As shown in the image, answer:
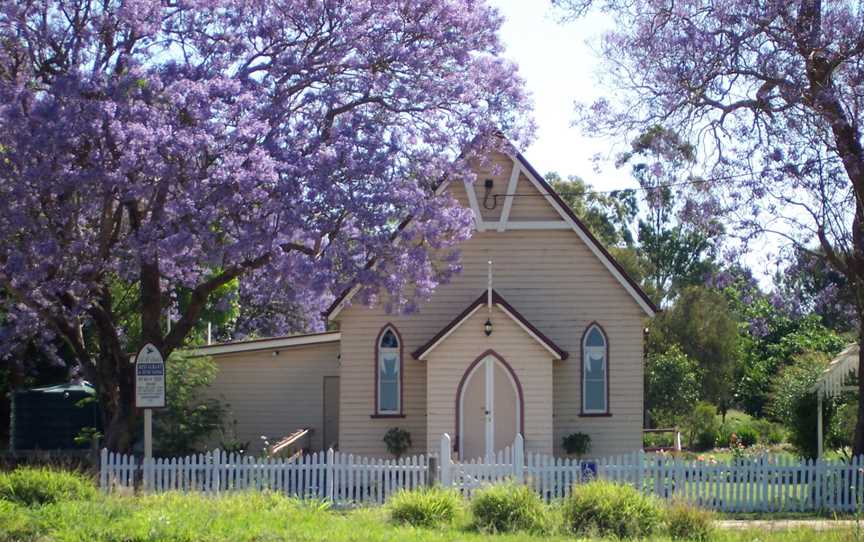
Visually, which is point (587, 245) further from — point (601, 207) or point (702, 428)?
point (601, 207)

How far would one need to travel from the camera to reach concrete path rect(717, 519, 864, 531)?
650 inches

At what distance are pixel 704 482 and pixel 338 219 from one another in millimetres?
8072

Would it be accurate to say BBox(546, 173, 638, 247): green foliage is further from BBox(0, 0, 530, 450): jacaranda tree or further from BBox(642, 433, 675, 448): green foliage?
BBox(0, 0, 530, 450): jacaranda tree

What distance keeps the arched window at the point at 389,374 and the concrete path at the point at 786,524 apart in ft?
29.7

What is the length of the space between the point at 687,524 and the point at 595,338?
10.8 meters

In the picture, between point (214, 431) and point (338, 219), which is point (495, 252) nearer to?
point (338, 219)

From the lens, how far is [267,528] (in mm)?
14867

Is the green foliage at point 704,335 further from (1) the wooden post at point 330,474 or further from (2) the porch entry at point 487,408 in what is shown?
(1) the wooden post at point 330,474

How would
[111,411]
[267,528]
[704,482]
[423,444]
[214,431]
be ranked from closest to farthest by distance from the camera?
[267,528] → [704,482] → [111,411] → [423,444] → [214,431]

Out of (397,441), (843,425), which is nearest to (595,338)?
(397,441)

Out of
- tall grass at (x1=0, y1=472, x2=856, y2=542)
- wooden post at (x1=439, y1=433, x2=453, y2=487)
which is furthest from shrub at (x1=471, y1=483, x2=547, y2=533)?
wooden post at (x1=439, y1=433, x2=453, y2=487)

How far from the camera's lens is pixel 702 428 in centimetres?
4334

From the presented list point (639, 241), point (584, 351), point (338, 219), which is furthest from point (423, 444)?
point (639, 241)

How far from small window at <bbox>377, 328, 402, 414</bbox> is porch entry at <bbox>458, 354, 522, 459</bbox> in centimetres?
176
